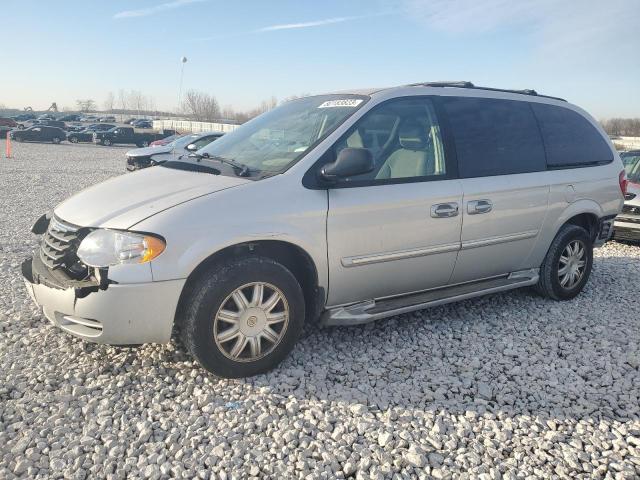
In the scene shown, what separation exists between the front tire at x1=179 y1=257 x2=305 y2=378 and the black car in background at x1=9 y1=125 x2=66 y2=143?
35696 mm

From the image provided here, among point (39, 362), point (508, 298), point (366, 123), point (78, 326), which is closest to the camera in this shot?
point (78, 326)

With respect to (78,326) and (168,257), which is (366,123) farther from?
(78,326)

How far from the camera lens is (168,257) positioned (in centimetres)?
285

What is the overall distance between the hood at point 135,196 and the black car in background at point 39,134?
114 feet

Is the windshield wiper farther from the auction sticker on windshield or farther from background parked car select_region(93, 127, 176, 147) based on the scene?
background parked car select_region(93, 127, 176, 147)

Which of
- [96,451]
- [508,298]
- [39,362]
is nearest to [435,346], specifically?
[508,298]

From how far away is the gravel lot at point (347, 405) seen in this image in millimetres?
2506

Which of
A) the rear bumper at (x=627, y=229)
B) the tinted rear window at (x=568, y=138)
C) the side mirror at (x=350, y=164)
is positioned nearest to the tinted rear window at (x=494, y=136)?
the tinted rear window at (x=568, y=138)

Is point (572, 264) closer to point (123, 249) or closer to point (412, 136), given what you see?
point (412, 136)

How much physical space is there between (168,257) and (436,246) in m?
2.02

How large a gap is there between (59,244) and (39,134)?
116 feet

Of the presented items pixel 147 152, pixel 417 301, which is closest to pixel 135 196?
pixel 417 301

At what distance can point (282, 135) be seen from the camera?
3.88 metres

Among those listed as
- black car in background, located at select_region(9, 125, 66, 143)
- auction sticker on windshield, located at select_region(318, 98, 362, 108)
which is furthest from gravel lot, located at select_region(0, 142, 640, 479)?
black car in background, located at select_region(9, 125, 66, 143)
